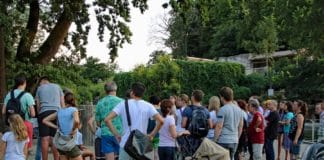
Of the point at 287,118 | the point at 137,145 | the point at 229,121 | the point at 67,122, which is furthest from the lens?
the point at 287,118

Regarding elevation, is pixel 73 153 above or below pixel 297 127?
Answer: above

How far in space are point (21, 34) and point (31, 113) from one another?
26.7 ft

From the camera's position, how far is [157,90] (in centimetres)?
A: 4884

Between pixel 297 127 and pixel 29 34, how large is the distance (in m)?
9.00

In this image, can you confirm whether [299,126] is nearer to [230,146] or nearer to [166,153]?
[230,146]

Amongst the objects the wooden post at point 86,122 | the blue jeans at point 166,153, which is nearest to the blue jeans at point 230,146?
the blue jeans at point 166,153

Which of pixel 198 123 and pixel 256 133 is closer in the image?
pixel 198 123

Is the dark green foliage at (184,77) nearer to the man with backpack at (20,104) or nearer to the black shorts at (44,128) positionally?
the black shorts at (44,128)

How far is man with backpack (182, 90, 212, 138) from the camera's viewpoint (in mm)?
10414

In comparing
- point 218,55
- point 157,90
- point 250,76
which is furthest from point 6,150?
point 218,55

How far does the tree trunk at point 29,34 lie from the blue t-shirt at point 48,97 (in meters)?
7.23

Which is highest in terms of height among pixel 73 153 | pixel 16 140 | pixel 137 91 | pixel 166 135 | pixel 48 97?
pixel 137 91

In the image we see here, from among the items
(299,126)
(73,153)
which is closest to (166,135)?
(73,153)

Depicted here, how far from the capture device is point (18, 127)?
818cm
